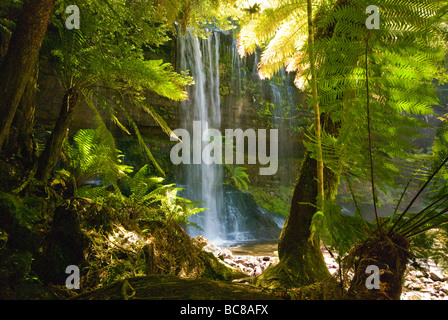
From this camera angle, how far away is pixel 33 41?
212cm

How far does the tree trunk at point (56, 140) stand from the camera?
2678 millimetres

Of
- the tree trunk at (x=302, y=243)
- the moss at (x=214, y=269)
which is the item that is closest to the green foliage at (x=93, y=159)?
the moss at (x=214, y=269)

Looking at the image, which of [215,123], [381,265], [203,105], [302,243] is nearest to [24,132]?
[302,243]

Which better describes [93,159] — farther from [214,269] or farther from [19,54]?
[214,269]

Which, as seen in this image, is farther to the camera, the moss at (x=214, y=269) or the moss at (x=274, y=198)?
the moss at (x=274, y=198)

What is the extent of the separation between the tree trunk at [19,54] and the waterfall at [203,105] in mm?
7880

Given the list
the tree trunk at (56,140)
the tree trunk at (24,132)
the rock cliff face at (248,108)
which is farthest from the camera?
the rock cliff face at (248,108)

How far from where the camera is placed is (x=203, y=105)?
1127 cm

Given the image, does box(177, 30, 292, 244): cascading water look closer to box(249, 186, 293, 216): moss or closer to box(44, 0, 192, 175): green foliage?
box(249, 186, 293, 216): moss

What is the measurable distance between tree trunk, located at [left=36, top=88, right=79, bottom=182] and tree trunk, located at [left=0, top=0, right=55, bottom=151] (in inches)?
22.4

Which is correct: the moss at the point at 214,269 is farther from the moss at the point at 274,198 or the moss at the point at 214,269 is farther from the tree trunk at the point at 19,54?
the moss at the point at 274,198

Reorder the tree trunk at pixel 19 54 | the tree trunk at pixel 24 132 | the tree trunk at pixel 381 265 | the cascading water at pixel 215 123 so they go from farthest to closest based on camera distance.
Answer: the cascading water at pixel 215 123 → the tree trunk at pixel 24 132 → the tree trunk at pixel 19 54 → the tree trunk at pixel 381 265

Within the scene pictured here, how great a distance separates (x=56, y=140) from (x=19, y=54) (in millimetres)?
852
